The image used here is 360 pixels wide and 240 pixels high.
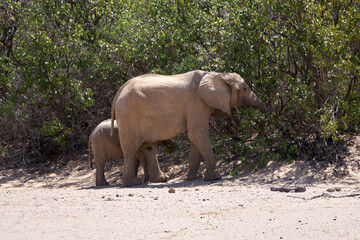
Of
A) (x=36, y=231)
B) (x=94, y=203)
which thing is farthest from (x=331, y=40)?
(x=36, y=231)

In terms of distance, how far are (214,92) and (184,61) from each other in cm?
193

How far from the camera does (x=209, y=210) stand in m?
8.34

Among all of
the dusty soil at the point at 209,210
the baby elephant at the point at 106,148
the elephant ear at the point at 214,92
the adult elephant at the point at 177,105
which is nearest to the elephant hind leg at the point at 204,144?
the adult elephant at the point at 177,105

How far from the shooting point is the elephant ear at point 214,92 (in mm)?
12180

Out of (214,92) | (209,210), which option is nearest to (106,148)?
(214,92)

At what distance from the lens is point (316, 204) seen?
824 centimetres

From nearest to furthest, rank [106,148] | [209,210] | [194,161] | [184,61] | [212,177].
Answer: [209,210] < [212,177] < [194,161] < [106,148] < [184,61]

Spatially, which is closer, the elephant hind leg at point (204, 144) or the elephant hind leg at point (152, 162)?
the elephant hind leg at point (204, 144)

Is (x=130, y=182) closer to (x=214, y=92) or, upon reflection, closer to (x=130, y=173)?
(x=130, y=173)

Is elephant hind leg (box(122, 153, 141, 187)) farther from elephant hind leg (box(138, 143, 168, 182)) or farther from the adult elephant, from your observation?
elephant hind leg (box(138, 143, 168, 182))

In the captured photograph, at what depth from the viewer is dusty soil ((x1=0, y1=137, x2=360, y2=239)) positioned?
7.11m

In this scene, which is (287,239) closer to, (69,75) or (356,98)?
(356,98)

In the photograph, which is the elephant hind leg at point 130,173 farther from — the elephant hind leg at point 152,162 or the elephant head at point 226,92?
the elephant head at point 226,92

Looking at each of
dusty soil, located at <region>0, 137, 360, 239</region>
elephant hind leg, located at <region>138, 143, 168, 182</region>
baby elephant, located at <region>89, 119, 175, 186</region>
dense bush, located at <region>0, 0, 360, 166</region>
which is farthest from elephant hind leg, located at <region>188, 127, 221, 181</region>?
baby elephant, located at <region>89, 119, 175, 186</region>
